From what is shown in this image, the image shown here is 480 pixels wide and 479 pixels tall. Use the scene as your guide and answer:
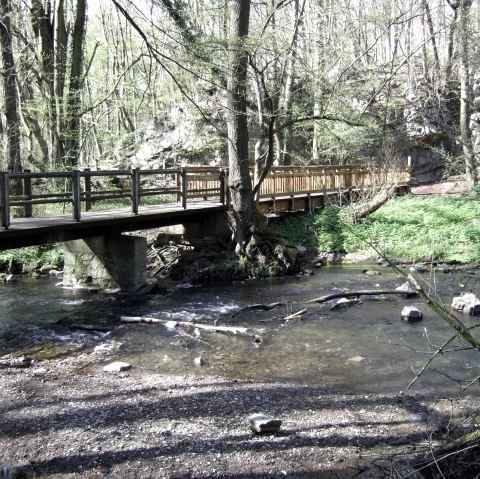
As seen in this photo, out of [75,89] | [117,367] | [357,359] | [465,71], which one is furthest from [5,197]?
[465,71]

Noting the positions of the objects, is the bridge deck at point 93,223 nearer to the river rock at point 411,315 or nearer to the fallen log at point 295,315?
the fallen log at point 295,315

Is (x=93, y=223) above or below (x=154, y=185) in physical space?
below

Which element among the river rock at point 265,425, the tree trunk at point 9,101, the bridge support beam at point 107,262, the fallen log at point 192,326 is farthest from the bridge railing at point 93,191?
the river rock at point 265,425

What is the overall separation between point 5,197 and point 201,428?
6.10 metres

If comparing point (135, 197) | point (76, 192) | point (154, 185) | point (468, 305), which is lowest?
point (468, 305)

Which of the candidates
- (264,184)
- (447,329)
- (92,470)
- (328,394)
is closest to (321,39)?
(264,184)

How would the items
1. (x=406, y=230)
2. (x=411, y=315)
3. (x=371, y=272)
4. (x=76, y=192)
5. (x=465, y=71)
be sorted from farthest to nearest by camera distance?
1. (x=465, y=71)
2. (x=406, y=230)
3. (x=371, y=272)
4. (x=76, y=192)
5. (x=411, y=315)

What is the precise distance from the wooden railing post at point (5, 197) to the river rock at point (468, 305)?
27.2 ft

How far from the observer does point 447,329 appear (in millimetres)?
9070

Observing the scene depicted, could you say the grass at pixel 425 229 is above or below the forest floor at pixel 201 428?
above

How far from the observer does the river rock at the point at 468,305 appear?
32.2ft

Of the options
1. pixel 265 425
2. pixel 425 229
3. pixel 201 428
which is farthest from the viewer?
pixel 425 229

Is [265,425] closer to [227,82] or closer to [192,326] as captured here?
[192,326]

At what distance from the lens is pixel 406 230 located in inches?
713
